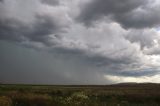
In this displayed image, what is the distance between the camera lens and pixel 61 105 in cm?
2388

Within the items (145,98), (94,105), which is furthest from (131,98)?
(94,105)

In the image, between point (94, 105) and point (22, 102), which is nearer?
point (94, 105)

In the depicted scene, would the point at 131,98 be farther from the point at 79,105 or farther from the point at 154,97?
the point at 79,105

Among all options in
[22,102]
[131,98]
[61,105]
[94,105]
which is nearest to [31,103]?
[22,102]

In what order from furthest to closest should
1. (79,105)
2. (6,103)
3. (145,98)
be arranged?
(145,98), (79,105), (6,103)

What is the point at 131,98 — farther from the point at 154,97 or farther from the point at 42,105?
the point at 42,105

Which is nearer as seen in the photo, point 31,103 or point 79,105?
point 79,105

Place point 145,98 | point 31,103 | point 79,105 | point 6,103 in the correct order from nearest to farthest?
point 6,103, point 79,105, point 31,103, point 145,98

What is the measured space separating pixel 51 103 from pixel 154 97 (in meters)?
24.7

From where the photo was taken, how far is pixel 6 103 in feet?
72.6

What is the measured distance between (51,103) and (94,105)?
12.3 ft

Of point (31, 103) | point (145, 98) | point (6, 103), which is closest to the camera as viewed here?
point (6, 103)

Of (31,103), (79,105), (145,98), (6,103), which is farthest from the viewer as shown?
(145,98)

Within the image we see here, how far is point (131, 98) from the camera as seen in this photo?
43719mm
